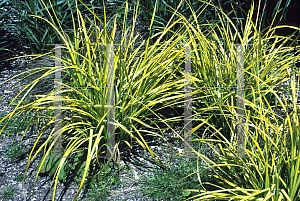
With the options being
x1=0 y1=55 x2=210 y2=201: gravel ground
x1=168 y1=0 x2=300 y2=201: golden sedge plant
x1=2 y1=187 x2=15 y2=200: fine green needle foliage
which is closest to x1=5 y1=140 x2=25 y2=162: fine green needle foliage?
x1=0 y1=55 x2=210 y2=201: gravel ground

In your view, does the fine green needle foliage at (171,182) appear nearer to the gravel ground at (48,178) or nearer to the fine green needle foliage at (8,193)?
the gravel ground at (48,178)

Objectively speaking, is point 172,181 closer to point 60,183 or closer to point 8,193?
point 60,183

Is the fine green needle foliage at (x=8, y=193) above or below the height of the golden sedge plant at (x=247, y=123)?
below

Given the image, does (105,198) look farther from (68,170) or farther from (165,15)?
(165,15)

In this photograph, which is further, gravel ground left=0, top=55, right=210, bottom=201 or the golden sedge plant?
gravel ground left=0, top=55, right=210, bottom=201

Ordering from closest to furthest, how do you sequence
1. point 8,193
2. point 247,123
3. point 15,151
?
point 247,123 → point 8,193 → point 15,151

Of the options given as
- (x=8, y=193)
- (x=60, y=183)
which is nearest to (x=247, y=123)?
(x=60, y=183)

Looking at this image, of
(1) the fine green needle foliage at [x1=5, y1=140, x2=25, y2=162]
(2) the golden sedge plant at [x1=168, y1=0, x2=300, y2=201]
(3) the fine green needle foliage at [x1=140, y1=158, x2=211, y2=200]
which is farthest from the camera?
(1) the fine green needle foliage at [x1=5, y1=140, x2=25, y2=162]

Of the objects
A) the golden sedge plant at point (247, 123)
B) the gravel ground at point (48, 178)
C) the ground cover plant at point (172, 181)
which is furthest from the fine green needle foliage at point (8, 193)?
the golden sedge plant at point (247, 123)

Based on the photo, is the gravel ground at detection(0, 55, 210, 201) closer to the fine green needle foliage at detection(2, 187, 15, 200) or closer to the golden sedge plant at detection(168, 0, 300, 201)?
the fine green needle foliage at detection(2, 187, 15, 200)

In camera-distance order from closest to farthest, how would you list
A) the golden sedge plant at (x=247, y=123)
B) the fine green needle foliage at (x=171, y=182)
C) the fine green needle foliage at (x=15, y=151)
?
the golden sedge plant at (x=247, y=123) < the fine green needle foliage at (x=171, y=182) < the fine green needle foliage at (x=15, y=151)


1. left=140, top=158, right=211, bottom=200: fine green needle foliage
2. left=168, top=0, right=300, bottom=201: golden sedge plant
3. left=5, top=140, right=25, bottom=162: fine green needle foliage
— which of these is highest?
left=168, top=0, right=300, bottom=201: golden sedge plant

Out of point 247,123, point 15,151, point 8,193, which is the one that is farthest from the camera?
point 15,151

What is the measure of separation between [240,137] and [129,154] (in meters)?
0.87
